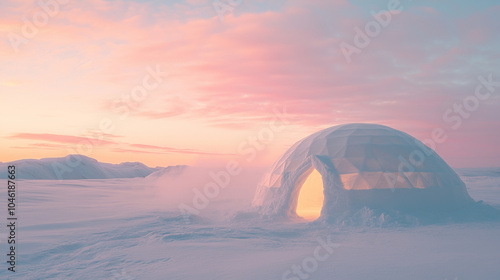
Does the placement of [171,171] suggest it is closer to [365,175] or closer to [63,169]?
[365,175]

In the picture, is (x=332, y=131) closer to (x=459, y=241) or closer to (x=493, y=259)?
(x=459, y=241)

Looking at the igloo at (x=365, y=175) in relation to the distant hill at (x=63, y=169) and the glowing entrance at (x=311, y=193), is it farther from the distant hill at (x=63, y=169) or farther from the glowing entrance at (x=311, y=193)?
the distant hill at (x=63, y=169)

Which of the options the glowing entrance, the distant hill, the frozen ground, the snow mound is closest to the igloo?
the frozen ground

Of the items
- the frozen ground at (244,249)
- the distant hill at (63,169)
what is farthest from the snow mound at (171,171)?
the frozen ground at (244,249)

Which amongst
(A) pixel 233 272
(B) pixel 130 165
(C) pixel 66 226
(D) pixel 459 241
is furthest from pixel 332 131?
(B) pixel 130 165

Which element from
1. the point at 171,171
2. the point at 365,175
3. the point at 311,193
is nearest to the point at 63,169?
the point at 171,171

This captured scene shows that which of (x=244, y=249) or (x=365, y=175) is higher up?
(x=365, y=175)

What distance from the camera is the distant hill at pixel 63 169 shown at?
76.3 metres

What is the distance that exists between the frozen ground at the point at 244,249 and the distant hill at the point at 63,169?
71841mm

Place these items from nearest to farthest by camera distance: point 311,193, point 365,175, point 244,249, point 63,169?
point 244,249 → point 365,175 → point 311,193 → point 63,169

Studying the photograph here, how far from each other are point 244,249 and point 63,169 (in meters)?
106

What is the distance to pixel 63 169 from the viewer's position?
97.5m

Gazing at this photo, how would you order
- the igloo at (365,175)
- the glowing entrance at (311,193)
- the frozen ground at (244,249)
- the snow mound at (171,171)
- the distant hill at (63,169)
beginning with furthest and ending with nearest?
the distant hill at (63,169) < the snow mound at (171,171) < the glowing entrance at (311,193) < the igloo at (365,175) < the frozen ground at (244,249)

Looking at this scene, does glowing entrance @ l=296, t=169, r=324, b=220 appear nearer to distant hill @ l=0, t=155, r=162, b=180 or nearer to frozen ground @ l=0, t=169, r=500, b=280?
frozen ground @ l=0, t=169, r=500, b=280
